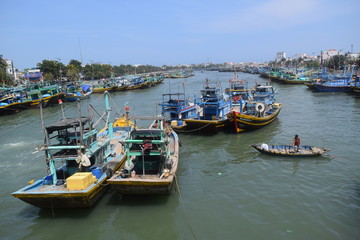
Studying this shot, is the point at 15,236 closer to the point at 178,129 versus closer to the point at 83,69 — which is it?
the point at 178,129

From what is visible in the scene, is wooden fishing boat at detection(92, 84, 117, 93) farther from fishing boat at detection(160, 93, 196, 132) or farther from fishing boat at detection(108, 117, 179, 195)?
fishing boat at detection(108, 117, 179, 195)

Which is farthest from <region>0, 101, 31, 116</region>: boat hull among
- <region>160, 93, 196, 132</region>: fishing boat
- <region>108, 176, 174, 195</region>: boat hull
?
<region>108, 176, 174, 195</region>: boat hull

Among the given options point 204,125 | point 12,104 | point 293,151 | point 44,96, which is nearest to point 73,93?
point 44,96

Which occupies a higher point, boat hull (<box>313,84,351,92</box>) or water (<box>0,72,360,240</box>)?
boat hull (<box>313,84,351,92</box>)

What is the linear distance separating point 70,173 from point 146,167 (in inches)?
128

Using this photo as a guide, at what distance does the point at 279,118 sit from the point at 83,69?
79.0 metres

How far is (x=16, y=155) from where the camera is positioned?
18.1 meters

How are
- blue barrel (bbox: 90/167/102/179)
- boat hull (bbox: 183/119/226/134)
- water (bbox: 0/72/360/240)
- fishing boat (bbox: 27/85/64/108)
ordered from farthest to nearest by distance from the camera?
fishing boat (bbox: 27/85/64/108) < boat hull (bbox: 183/119/226/134) < blue barrel (bbox: 90/167/102/179) < water (bbox: 0/72/360/240)

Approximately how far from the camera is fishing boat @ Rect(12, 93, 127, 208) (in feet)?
Answer: 31.8

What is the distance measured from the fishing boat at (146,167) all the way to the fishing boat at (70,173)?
819 millimetres

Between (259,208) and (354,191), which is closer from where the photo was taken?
(259,208)

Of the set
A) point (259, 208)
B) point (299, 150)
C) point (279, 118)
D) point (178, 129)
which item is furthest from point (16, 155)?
point (279, 118)

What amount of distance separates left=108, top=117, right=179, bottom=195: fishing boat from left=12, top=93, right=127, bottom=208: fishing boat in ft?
2.69

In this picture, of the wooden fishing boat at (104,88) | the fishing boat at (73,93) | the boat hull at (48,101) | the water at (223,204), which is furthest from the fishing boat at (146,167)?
the wooden fishing boat at (104,88)
